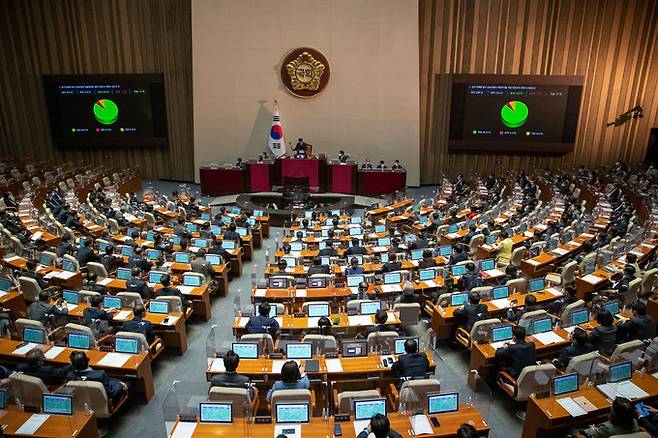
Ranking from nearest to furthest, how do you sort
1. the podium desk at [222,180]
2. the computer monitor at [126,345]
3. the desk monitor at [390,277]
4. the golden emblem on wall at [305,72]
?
1. the computer monitor at [126,345]
2. the desk monitor at [390,277]
3. the podium desk at [222,180]
4. the golden emblem on wall at [305,72]

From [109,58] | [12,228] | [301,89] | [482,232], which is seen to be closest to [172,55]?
[109,58]

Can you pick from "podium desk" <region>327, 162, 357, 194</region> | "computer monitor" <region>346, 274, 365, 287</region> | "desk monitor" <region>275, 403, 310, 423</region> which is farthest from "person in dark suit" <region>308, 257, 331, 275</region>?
"podium desk" <region>327, 162, 357, 194</region>

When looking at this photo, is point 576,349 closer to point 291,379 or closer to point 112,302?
point 291,379

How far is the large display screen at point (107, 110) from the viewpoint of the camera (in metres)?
22.5

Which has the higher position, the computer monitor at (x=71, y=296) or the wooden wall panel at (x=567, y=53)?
the wooden wall panel at (x=567, y=53)

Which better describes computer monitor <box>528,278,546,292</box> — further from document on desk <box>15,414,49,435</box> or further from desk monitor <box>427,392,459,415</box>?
document on desk <box>15,414,49,435</box>

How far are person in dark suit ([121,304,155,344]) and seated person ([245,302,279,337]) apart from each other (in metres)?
1.66

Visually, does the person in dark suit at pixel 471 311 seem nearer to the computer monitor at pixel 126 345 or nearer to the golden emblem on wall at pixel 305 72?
the computer monitor at pixel 126 345

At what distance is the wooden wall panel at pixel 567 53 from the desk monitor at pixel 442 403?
18.8 m

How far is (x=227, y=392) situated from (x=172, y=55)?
66.7ft

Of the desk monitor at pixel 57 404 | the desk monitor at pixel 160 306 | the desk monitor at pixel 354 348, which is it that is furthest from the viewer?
the desk monitor at pixel 160 306

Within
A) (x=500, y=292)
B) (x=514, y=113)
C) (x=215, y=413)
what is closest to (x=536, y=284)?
(x=500, y=292)

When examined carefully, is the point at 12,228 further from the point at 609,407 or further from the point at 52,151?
the point at 609,407

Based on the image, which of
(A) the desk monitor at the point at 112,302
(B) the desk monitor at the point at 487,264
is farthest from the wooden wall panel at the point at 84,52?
(B) the desk monitor at the point at 487,264
